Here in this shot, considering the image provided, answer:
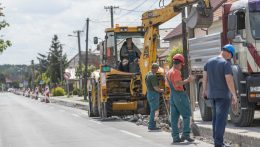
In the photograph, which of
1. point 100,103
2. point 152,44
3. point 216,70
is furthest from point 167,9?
point 216,70

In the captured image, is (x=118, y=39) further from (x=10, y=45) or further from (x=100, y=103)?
(x=10, y=45)

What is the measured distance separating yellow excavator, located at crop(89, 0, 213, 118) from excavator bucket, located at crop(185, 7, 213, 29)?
1.24m

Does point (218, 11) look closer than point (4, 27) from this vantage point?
Yes

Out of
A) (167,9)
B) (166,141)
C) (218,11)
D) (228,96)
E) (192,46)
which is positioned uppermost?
(218,11)

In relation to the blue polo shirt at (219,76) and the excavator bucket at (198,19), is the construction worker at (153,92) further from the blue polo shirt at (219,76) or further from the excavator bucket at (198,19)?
the blue polo shirt at (219,76)

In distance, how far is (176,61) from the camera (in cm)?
1251

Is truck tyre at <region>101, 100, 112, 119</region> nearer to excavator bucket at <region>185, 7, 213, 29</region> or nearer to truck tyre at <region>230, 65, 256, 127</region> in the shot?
excavator bucket at <region>185, 7, 213, 29</region>

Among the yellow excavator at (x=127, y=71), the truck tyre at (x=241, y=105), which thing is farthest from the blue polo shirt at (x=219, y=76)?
the yellow excavator at (x=127, y=71)

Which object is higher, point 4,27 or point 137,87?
point 4,27

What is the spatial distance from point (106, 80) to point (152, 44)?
249 cm

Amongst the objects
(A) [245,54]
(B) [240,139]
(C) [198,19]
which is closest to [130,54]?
(C) [198,19]

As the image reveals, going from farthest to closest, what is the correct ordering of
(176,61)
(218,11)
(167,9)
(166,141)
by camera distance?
(218,11)
(167,9)
(166,141)
(176,61)

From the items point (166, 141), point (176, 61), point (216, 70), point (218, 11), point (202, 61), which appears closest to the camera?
point (216, 70)

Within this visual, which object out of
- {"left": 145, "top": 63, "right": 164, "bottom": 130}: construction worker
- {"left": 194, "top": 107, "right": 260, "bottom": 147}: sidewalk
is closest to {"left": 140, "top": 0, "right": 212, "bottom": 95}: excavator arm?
{"left": 145, "top": 63, "right": 164, "bottom": 130}: construction worker
